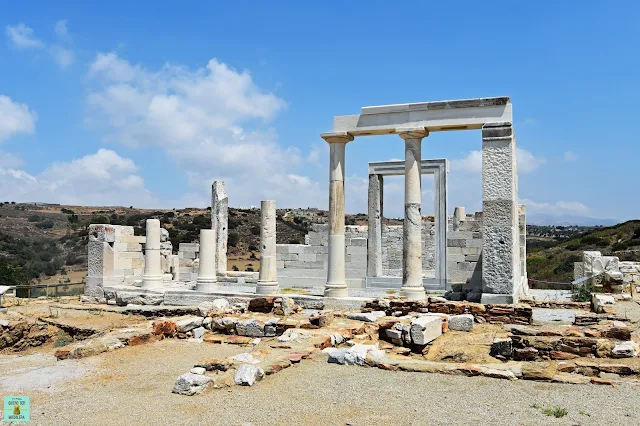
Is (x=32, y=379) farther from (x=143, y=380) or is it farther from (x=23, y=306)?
Result: (x=23, y=306)

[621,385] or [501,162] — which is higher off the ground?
[501,162]

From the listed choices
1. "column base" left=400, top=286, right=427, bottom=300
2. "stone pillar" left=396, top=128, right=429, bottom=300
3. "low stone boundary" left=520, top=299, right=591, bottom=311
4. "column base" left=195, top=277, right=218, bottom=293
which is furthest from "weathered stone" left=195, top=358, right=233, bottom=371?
"column base" left=195, top=277, right=218, bottom=293

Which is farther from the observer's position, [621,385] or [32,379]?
[32,379]

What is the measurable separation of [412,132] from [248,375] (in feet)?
32.3

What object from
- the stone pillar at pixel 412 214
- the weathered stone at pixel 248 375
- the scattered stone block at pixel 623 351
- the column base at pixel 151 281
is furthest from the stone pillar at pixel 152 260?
the scattered stone block at pixel 623 351

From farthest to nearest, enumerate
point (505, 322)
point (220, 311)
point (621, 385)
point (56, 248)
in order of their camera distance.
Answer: point (56, 248), point (220, 311), point (505, 322), point (621, 385)

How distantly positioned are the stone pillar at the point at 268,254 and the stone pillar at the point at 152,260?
14.6 feet

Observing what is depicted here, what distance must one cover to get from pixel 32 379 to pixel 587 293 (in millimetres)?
15633

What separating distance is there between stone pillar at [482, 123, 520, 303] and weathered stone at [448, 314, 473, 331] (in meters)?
2.31

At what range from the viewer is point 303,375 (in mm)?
8664

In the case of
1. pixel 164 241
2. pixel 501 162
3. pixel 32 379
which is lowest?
pixel 32 379

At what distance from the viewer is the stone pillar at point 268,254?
18.1 metres

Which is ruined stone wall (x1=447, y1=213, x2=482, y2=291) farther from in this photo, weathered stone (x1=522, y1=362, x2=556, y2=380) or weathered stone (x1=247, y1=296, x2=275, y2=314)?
weathered stone (x1=522, y1=362, x2=556, y2=380)

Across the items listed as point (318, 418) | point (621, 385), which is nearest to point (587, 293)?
point (621, 385)
